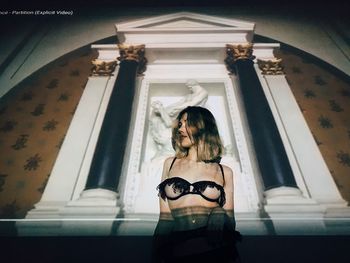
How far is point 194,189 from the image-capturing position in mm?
2260

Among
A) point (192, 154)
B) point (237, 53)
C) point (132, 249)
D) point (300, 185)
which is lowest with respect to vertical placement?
point (132, 249)

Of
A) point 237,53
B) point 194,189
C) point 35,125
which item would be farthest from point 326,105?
point 35,125

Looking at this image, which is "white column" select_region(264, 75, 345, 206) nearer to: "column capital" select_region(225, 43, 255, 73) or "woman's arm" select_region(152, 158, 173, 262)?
"column capital" select_region(225, 43, 255, 73)

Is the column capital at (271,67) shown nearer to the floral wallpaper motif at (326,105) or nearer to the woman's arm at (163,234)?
the floral wallpaper motif at (326,105)

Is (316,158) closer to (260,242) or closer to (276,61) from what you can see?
(260,242)

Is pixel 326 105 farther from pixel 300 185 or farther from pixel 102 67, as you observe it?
pixel 102 67

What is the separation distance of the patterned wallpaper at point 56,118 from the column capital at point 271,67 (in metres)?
0.21

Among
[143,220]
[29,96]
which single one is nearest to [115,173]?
[143,220]

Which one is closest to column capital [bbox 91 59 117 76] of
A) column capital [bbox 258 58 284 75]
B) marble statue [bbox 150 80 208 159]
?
marble statue [bbox 150 80 208 159]

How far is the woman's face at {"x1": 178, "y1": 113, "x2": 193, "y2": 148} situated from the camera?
2.53m

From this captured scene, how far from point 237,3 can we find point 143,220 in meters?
4.70

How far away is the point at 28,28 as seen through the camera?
583 centimetres

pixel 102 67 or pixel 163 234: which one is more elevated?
pixel 102 67

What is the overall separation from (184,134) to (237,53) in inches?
118
